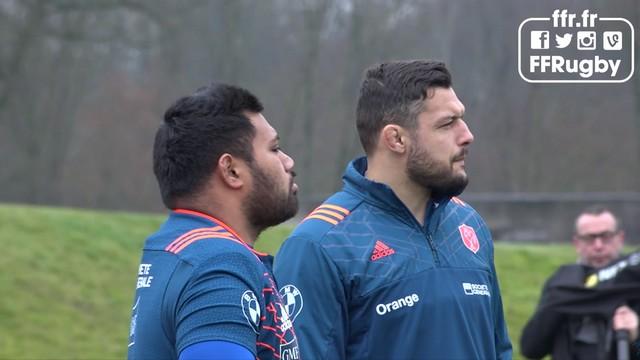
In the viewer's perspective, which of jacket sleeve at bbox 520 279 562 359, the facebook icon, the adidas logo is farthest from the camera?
jacket sleeve at bbox 520 279 562 359

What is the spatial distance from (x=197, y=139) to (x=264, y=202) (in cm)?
24

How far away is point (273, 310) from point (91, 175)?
110 ft

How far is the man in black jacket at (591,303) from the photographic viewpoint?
5.66m

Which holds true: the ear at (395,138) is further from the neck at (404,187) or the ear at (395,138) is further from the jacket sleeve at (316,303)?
the jacket sleeve at (316,303)

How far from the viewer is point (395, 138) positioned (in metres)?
3.61

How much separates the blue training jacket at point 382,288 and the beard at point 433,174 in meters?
0.11

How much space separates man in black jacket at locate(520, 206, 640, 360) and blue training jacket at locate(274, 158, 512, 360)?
2179mm

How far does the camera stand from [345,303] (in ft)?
11.1

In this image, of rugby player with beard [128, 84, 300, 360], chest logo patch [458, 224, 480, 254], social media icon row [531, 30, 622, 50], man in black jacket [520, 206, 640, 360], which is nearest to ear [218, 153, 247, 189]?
rugby player with beard [128, 84, 300, 360]
